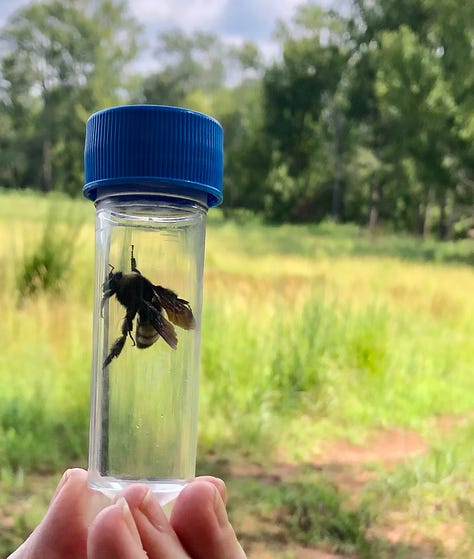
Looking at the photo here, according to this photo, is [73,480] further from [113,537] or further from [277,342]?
[277,342]

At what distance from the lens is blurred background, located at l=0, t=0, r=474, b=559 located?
0.92m

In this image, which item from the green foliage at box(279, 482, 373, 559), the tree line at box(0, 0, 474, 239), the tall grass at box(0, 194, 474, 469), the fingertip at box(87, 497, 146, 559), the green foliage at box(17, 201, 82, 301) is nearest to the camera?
the fingertip at box(87, 497, 146, 559)

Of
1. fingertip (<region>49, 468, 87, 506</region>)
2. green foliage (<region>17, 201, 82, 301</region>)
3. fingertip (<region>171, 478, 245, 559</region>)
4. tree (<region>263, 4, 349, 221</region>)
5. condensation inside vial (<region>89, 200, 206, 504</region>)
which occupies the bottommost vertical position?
fingertip (<region>171, 478, 245, 559</region>)

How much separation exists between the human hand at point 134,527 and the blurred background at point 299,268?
1.43 ft

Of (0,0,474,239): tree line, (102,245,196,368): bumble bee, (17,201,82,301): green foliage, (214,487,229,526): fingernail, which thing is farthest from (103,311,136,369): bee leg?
(0,0,474,239): tree line

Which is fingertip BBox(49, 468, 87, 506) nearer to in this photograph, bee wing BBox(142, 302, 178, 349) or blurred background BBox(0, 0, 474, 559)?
bee wing BBox(142, 302, 178, 349)

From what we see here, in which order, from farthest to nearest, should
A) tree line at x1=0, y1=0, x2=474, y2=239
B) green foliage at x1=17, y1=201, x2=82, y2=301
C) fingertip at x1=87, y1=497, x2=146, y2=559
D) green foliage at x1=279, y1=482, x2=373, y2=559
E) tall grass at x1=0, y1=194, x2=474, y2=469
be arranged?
tree line at x1=0, y1=0, x2=474, y2=239, green foliage at x1=17, y1=201, x2=82, y2=301, tall grass at x1=0, y1=194, x2=474, y2=469, green foliage at x1=279, y1=482, x2=373, y2=559, fingertip at x1=87, y1=497, x2=146, y2=559

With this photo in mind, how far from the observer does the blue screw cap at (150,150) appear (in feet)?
1.24

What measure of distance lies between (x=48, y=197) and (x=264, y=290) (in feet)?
1.37

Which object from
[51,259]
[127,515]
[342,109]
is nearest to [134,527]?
[127,515]

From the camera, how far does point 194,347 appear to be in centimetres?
47

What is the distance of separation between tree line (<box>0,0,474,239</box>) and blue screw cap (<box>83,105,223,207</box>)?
899 millimetres

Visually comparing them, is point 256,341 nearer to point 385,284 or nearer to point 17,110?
point 385,284

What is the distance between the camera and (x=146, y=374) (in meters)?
0.46
